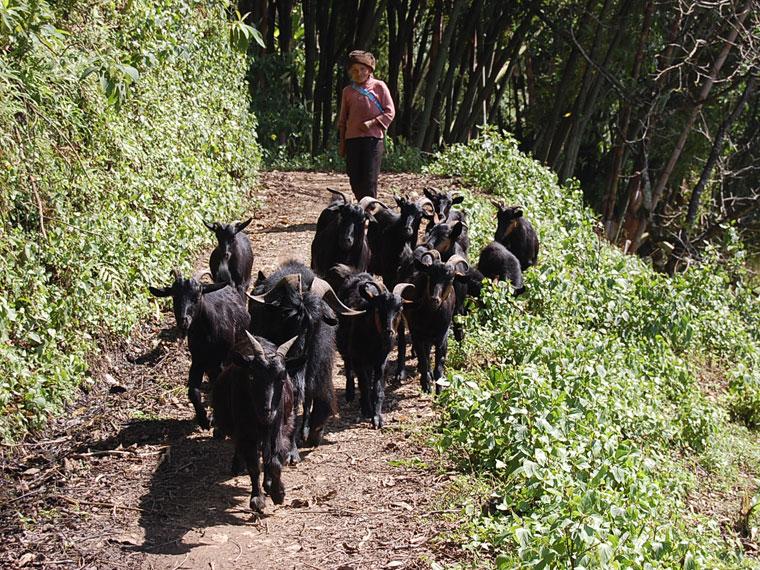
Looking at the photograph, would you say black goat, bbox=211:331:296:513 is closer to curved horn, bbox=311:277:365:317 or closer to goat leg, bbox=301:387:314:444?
goat leg, bbox=301:387:314:444

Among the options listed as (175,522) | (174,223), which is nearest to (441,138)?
(174,223)

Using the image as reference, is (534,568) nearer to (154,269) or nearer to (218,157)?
(154,269)

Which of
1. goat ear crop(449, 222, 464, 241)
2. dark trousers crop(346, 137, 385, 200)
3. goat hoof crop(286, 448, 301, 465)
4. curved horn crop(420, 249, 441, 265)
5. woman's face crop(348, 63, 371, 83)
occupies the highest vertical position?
woman's face crop(348, 63, 371, 83)

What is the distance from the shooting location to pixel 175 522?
620 cm

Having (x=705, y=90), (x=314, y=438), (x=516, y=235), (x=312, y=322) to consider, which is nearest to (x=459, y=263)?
(x=516, y=235)

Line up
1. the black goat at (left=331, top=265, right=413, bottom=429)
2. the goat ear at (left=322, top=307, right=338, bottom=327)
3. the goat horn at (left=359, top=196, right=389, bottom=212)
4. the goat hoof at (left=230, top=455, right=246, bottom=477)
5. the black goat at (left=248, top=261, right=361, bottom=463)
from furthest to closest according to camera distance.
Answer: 1. the goat horn at (left=359, top=196, right=389, bottom=212)
2. the black goat at (left=331, top=265, right=413, bottom=429)
3. the goat ear at (left=322, top=307, right=338, bottom=327)
4. the black goat at (left=248, top=261, right=361, bottom=463)
5. the goat hoof at (left=230, top=455, right=246, bottom=477)

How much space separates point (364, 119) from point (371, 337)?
4357mm

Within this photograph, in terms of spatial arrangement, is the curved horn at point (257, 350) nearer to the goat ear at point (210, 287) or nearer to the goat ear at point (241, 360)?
the goat ear at point (241, 360)

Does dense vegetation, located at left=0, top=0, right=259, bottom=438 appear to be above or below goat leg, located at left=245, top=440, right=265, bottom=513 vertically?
above

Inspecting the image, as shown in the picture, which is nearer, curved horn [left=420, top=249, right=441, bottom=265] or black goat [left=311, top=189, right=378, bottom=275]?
curved horn [left=420, top=249, right=441, bottom=265]

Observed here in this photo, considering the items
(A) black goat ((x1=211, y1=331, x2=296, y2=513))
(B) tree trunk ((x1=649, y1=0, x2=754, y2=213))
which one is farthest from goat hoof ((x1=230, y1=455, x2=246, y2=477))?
(B) tree trunk ((x1=649, y1=0, x2=754, y2=213))

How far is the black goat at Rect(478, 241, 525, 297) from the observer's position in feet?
33.7

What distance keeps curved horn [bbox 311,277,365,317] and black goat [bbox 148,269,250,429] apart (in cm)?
76

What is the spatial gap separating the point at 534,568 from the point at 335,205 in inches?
234
